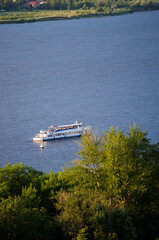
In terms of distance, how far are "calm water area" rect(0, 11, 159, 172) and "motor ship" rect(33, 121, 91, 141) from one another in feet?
3.25

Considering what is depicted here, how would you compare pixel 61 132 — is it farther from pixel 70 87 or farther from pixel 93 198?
pixel 93 198

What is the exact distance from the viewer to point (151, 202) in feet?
101

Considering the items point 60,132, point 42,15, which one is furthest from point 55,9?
point 60,132

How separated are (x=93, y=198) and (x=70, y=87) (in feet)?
204

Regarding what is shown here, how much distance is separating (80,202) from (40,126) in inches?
1575

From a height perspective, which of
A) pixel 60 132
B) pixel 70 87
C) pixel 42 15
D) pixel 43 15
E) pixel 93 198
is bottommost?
pixel 93 198

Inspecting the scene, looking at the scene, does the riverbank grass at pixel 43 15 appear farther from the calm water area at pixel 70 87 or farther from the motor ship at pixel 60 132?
the motor ship at pixel 60 132

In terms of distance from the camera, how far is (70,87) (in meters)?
89.9

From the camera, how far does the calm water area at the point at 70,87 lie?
61938 millimetres

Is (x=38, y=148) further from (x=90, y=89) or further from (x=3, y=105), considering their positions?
(x=90, y=89)

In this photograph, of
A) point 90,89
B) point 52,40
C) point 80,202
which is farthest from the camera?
point 52,40

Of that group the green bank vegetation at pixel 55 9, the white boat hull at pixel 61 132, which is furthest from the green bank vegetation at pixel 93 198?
the green bank vegetation at pixel 55 9

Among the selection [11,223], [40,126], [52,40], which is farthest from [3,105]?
[52,40]

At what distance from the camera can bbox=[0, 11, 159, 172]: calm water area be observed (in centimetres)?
6194
